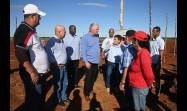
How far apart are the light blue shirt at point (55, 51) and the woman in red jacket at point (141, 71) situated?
258 cm

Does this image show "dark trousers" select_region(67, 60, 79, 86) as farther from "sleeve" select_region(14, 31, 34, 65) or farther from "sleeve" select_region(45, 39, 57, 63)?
"sleeve" select_region(14, 31, 34, 65)

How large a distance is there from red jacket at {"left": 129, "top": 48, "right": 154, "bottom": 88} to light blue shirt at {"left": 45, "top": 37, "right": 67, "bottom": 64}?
2.58m

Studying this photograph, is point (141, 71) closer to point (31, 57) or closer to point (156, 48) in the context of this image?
point (31, 57)

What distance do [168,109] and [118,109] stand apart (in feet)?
4.20

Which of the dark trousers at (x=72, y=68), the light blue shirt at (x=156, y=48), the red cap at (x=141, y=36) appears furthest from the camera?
the dark trousers at (x=72, y=68)

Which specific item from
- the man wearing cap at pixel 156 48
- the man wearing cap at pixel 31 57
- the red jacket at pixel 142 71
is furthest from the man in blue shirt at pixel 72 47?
the red jacket at pixel 142 71

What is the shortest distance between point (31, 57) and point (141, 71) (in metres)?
1.84

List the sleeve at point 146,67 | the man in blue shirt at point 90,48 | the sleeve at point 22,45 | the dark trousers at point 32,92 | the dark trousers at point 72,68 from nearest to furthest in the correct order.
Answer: the sleeve at point 22,45, the dark trousers at point 32,92, the sleeve at point 146,67, the man in blue shirt at point 90,48, the dark trousers at point 72,68

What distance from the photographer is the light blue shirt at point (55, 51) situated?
6586 mm

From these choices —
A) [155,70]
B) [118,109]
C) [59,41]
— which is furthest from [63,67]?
[155,70]

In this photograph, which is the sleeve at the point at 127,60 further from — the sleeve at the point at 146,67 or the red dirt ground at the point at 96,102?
the red dirt ground at the point at 96,102

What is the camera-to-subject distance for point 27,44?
3936mm
